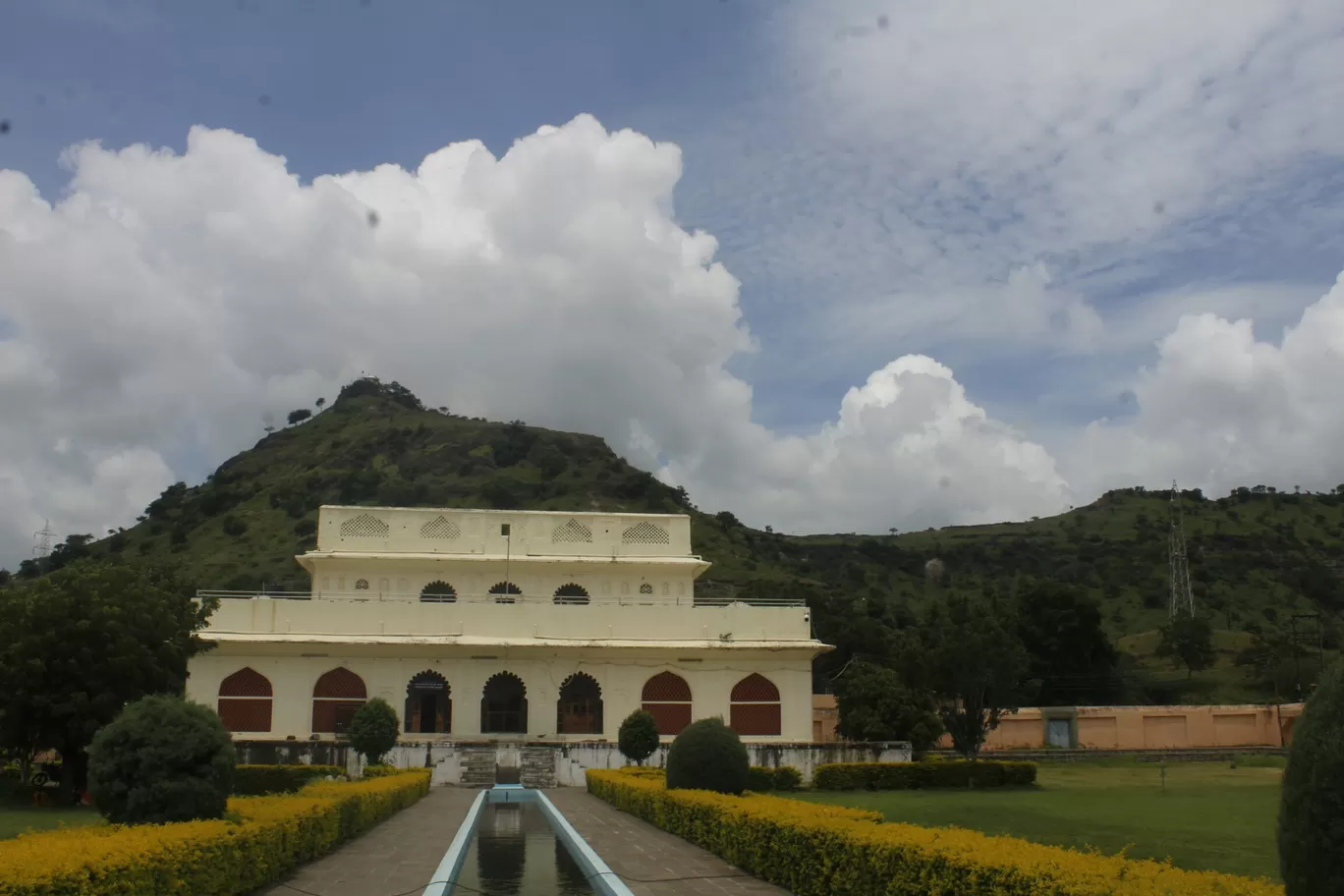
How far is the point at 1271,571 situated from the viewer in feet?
291

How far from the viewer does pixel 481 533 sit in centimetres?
3922

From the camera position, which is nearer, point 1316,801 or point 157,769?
point 1316,801

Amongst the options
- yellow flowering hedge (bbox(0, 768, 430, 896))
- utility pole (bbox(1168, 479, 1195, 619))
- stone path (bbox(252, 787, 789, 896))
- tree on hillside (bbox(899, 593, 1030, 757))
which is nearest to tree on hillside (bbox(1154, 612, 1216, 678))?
utility pole (bbox(1168, 479, 1195, 619))

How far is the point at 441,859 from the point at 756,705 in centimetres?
2300

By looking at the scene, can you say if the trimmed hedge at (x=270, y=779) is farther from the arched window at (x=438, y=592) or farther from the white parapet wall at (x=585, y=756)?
the arched window at (x=438, y=592)

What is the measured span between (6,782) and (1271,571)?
88.5 m

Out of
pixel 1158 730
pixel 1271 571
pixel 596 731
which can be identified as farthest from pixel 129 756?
pixel 1271 571

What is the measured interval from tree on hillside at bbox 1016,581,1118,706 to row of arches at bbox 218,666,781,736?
24.6 m

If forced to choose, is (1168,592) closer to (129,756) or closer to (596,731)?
(596,731)

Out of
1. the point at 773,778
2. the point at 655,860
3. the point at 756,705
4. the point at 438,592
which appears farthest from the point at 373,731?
the point at 655,860

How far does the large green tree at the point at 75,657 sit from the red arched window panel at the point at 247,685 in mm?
9591

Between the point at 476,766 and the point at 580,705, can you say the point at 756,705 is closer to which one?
the point at 580,705

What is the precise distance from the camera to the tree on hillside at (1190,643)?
2409 inches

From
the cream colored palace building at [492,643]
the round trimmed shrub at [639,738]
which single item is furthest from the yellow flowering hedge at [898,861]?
the cream colored palace building at [492,643]
